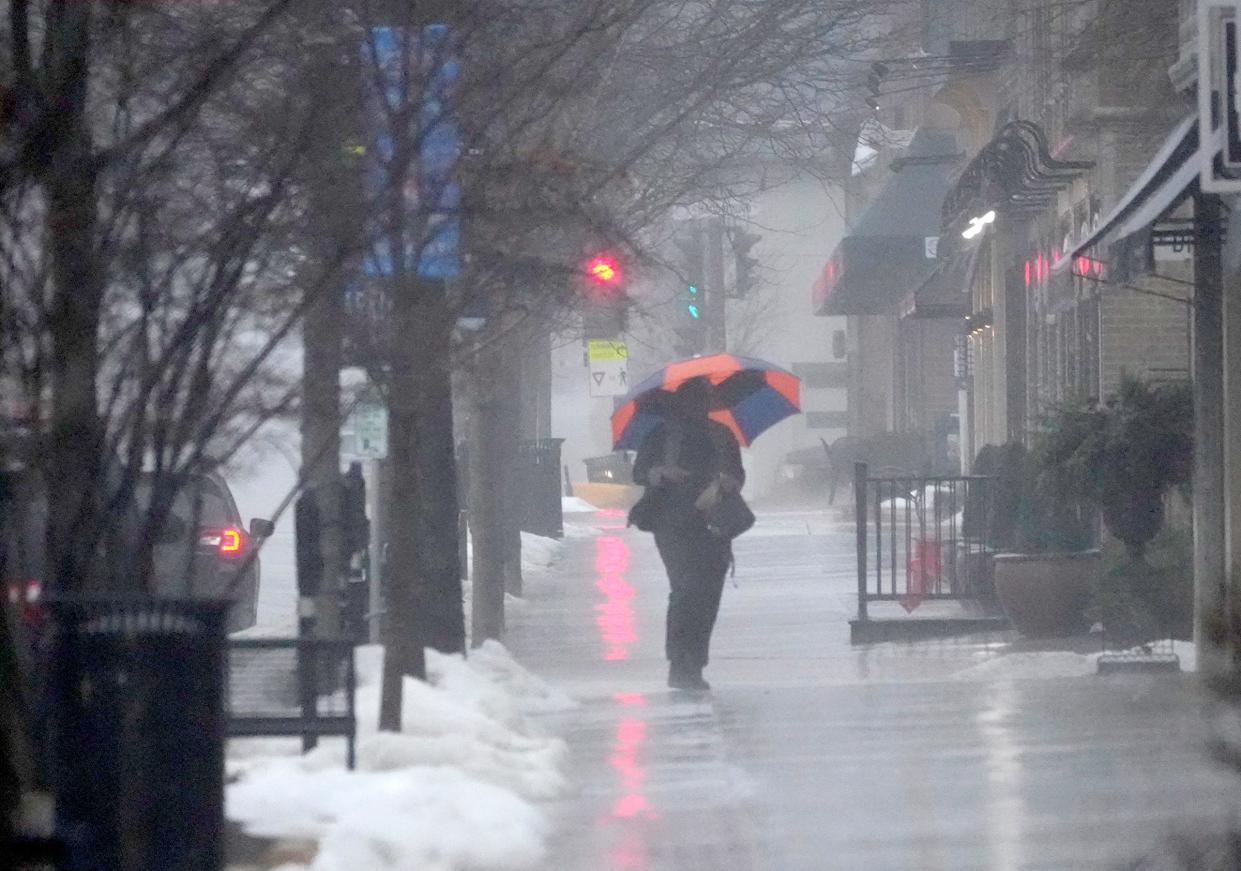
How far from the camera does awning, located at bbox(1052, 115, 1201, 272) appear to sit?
10445 mm

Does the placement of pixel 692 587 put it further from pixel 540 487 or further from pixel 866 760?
A: pixel 540 487

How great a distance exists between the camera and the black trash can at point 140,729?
5512 mm

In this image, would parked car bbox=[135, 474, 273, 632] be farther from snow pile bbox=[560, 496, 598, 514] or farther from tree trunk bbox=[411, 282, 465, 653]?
snow pile bbox=[560, 496, 598, 514]

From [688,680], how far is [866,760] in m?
3.18

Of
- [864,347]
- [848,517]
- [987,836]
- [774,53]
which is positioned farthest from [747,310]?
[987,836]

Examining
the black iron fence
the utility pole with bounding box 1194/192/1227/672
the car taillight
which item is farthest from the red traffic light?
the car taillight

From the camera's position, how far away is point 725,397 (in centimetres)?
1384

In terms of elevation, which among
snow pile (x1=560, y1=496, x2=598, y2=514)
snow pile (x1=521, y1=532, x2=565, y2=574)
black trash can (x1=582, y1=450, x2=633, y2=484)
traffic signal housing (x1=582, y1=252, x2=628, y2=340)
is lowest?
snow pile (x1=521, y1=532, x2=565, y2=574)

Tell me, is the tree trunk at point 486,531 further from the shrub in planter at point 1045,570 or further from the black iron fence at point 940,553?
the shrub in planter at point 1045,570

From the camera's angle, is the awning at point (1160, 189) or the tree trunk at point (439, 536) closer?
the awning at point (1160, 189)

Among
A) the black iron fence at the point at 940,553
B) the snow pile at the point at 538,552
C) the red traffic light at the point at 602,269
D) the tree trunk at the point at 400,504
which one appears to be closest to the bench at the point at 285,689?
the tree trunk at the point at 400,504

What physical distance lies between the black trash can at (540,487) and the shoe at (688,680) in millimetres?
15135

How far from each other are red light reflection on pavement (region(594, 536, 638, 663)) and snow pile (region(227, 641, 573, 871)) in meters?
5.37

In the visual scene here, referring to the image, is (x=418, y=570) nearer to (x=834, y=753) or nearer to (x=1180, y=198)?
(x=834, y=753)
